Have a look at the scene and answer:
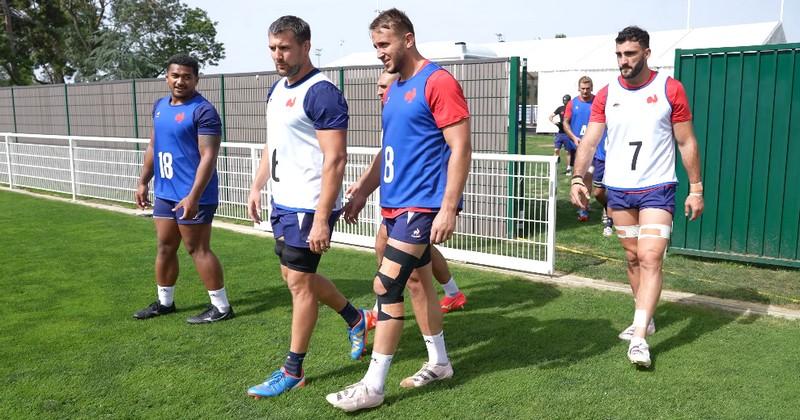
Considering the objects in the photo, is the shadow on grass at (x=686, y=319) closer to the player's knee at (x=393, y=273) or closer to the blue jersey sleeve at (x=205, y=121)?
the player's knee at (x=393, y=273)

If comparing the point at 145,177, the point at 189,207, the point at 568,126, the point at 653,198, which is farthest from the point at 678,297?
the point at 568,126

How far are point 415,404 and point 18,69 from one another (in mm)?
45048

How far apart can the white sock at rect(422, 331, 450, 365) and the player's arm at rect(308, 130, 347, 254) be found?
2.81 ft

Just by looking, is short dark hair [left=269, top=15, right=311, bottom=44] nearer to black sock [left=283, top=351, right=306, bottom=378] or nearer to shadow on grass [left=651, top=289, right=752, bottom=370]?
black sock [left=283, top=351, right=306, bottom=378]

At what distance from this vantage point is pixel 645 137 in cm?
432

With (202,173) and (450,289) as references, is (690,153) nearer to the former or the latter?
(450,289)

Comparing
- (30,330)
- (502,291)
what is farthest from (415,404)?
(30,330)

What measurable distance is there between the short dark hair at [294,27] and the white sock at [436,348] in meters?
1.79

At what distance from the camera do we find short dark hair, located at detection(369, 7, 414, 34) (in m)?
3.32

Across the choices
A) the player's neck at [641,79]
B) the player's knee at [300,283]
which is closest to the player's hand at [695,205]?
the player's neck at [641,79]

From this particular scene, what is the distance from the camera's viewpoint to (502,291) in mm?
6051

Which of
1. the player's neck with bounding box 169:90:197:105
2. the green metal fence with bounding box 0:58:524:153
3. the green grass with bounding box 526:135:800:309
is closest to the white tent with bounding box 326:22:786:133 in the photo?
the green metal fence with bounding box 0:58:524:153

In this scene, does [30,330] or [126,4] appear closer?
[30,330]

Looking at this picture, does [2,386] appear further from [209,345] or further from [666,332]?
[666,332]
